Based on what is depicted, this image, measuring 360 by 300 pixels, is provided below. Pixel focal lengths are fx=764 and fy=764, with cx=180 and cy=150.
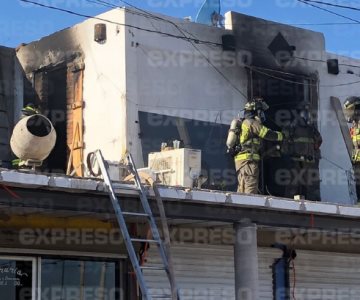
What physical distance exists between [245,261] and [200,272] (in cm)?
180

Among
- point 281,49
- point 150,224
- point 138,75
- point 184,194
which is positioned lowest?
point 150,224

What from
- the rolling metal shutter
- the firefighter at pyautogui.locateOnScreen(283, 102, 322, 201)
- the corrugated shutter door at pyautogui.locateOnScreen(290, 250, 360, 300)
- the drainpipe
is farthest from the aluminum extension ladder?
the firefighter at pyautogui.locateOnScreen(283, 102, 322, 201)

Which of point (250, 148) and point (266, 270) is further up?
point (250, 148)

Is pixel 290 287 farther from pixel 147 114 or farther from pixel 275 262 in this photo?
pixel 147 114

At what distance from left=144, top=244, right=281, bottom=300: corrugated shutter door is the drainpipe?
150 centimetres

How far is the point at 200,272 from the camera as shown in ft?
36.9

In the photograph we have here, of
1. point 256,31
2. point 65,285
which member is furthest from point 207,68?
point 65,285

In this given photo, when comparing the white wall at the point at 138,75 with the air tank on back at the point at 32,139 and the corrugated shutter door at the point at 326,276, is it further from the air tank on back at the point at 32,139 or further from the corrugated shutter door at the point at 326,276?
the air tank on back at the point at 32,139

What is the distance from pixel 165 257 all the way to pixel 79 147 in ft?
21.4

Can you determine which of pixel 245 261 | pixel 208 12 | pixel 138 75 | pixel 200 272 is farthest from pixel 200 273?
pixel 208 12

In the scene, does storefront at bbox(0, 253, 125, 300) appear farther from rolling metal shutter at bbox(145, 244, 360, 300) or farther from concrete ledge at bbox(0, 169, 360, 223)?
concrete ledge at bbox(0, 169, 360, 223)

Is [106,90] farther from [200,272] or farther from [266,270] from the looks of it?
[266,270]

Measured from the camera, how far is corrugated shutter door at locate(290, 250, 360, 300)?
1267cm

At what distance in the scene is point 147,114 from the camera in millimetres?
13547
